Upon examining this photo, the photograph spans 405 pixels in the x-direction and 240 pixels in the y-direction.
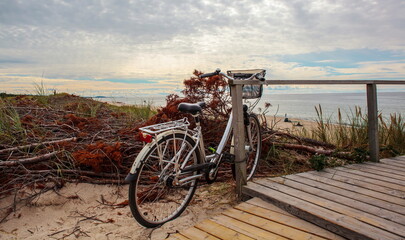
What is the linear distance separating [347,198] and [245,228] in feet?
3.87

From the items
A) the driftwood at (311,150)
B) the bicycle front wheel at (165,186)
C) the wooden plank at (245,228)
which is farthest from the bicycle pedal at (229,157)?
the driftwood at (311,150)

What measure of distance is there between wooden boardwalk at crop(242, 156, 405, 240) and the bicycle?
1.96 ft

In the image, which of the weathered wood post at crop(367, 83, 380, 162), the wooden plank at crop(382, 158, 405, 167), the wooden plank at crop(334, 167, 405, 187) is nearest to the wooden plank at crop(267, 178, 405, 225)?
the wooden plank at crop(334, 167, 405, 187)

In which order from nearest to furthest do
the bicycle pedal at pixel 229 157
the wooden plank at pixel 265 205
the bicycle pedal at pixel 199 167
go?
the wooden plank at pixel 265 205 → the bicycle pedal at pixel 199 167 → the bicycle pedal at pixel 229 157

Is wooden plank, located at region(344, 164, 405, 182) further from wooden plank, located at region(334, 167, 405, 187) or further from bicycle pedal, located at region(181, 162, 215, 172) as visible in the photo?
bicycle pedal, located at region(181, 162, 215, 172)

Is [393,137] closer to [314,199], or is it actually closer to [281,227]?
[314,199]

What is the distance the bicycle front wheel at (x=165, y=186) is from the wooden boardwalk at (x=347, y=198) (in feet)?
2.30

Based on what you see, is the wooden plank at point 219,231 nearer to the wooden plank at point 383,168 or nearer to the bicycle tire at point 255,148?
the bicycle tire at point 255,148

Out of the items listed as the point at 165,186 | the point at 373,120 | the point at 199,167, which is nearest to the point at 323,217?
the point at 199,167

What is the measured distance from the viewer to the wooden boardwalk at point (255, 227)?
231cm

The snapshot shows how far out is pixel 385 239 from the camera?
2.12 meters

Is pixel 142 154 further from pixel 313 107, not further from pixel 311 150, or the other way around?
pixel 313 107

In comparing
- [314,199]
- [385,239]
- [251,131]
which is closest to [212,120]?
[251,131]

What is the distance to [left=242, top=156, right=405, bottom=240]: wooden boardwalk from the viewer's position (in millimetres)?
2307
